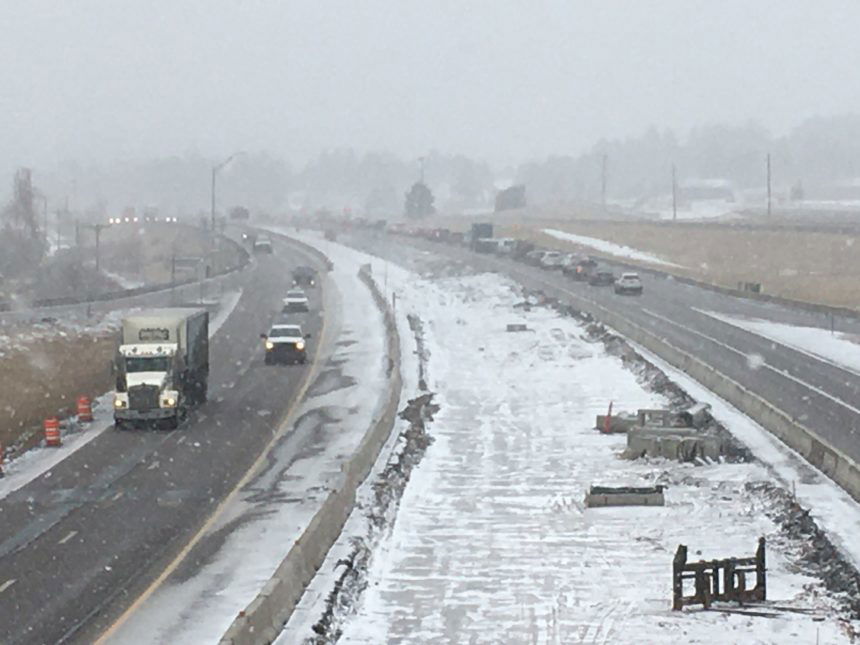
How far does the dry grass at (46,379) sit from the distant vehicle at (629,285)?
29476mm

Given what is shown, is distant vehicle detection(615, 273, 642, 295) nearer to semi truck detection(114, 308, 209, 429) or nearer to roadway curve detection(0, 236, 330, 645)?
roadway curve detection(0, 236, 330, 645)

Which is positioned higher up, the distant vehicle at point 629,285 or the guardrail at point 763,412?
the distant vehicle at point 629,285

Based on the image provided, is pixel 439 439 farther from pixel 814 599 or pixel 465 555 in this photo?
pixel 814 599

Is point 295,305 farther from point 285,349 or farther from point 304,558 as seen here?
point 304,558

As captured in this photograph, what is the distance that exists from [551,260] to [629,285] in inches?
781

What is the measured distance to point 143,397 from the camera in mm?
37188

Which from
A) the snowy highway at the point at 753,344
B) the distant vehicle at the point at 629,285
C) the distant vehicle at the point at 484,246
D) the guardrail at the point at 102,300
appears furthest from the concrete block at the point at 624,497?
the distant vehicle at the point at 484,246

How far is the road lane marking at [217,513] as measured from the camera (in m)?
19.5

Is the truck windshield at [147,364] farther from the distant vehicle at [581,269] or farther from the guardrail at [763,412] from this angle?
the distant vehicle at [581,269]

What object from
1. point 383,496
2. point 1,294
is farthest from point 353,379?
point 1,294

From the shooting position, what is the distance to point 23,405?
141ft

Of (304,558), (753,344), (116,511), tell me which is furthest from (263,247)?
(304,558)

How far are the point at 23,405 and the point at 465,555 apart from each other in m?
22.9

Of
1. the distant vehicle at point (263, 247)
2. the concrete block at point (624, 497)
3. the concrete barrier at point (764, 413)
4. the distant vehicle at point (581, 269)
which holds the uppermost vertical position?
the distant vehicle at point (263, 247)
